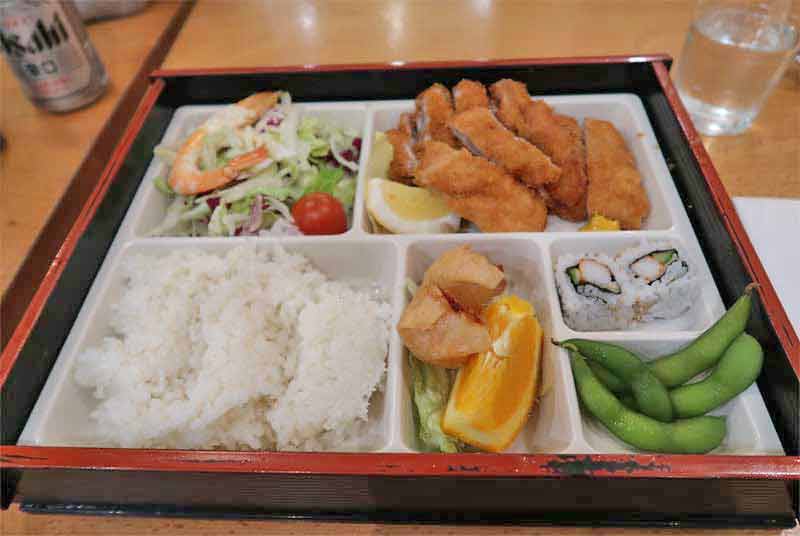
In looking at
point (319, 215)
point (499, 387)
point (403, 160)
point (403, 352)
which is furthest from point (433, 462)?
point (403, 160)

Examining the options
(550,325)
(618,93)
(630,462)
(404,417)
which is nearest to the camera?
(630,462)

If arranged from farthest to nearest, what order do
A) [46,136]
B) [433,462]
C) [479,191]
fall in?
[46,136] < [479,191] < [433,462]

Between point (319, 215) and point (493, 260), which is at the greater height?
point (319, 215)

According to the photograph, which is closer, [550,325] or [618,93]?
[550,325]

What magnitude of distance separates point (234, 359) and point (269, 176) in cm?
88

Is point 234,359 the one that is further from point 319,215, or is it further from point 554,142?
point 554,142

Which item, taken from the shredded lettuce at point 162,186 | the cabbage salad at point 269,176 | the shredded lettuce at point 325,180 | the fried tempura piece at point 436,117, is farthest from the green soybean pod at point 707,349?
the shredded lettuce at point 162,186

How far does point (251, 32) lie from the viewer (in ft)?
10.0

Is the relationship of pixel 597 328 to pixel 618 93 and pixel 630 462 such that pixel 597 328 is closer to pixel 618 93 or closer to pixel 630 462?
pixel 630 462

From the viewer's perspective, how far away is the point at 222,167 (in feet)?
6.92

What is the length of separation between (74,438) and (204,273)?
0.60 m

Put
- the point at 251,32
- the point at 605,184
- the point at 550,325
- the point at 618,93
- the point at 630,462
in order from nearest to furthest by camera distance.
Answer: the point at 630,462 → the point at 550,325 → the point at 605,184 → the point at 618,93 → the point at 251,32

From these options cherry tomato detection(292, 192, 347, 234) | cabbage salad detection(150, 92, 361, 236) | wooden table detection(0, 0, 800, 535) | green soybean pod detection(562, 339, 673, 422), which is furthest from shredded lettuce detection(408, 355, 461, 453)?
wooden table detection(0, 0, 800, 535)

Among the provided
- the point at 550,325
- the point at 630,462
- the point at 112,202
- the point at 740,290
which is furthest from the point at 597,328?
the point at 112,202
